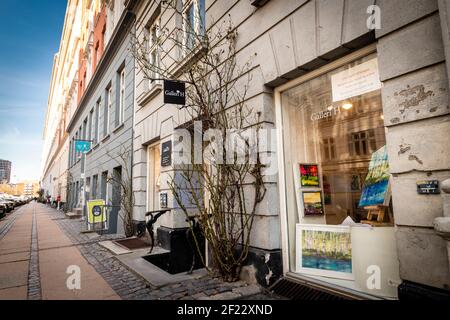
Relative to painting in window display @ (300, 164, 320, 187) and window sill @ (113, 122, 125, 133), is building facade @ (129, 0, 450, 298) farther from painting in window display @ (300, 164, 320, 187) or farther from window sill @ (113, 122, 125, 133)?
window sill @ (113, 122, 125, 133)

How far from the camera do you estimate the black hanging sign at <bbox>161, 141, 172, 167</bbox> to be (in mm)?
6879

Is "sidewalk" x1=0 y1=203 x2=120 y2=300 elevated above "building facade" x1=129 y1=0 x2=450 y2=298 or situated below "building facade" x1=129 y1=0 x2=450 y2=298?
below

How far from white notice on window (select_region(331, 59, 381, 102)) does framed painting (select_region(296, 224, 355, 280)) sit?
1.67m

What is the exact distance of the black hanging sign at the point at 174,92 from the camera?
5.30 m

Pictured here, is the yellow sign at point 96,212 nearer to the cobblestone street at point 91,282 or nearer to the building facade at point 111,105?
the building facade at point 111,105

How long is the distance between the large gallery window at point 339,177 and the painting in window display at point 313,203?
14 mm

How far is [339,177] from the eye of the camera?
400 cm

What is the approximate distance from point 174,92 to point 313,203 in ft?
10.6

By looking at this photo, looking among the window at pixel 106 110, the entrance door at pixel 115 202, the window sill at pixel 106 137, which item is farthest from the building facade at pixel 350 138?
the window at pixel 106 110

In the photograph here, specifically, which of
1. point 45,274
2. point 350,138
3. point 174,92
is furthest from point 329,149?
point 45,274

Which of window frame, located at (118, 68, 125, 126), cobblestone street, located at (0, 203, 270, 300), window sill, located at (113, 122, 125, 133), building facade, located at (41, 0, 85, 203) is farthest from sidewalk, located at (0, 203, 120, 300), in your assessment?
building facade, located at (41, 0, 85, 203)

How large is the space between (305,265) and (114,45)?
1153 centimetres

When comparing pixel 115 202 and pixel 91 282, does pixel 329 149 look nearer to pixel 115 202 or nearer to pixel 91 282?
pixel 91 282
